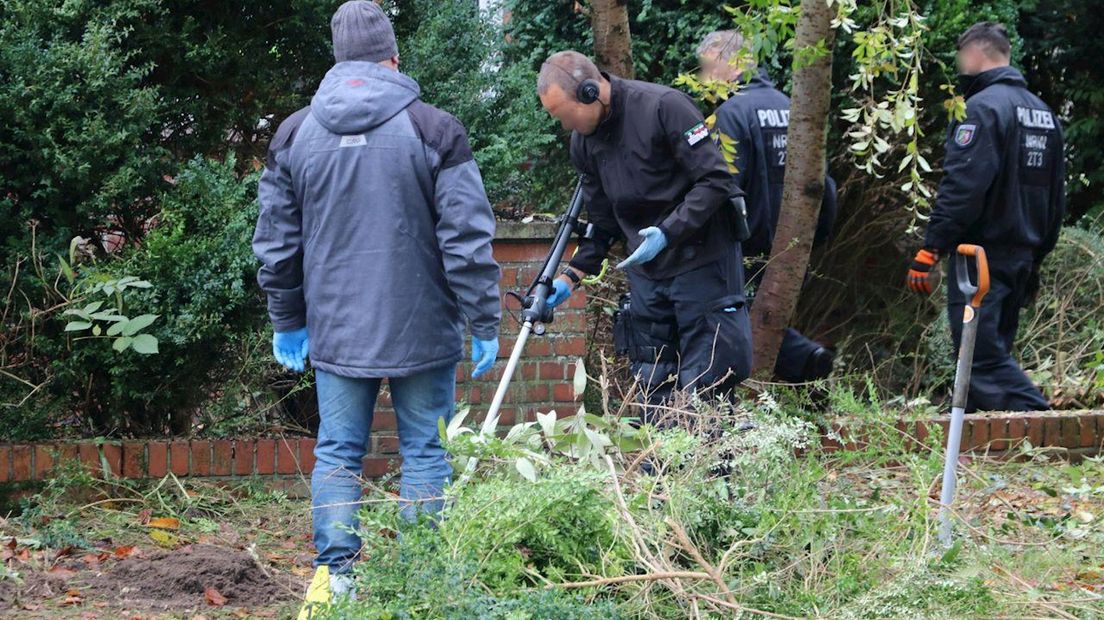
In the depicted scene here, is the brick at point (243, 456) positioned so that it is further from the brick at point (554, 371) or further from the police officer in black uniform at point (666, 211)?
the police officer in black uniform at point (666, 211)

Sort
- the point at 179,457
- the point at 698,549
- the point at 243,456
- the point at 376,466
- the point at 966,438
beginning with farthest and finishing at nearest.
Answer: the point at 966,438 → the point at 376,466 → the point at 243,456 → the point at 179,457 → the point at 698,549

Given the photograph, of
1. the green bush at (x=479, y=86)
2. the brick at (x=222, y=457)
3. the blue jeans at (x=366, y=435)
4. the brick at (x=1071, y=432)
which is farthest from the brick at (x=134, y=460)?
the brick at (x=1071, y=432)

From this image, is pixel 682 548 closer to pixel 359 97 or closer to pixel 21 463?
pixel 359 97

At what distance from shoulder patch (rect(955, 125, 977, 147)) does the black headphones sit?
7.43 ft

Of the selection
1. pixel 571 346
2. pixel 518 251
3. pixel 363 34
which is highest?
pixel 363 34

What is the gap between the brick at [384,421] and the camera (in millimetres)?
5629

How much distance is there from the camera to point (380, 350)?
4184mm

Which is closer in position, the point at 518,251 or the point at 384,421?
the point at 384,421

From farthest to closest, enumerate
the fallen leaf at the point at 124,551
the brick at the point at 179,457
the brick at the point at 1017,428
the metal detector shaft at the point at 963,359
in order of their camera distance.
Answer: the brick at the point at 1017,428
the brick at the point at 179,457
the fallen leaf at the point at 124,551
the metal detector shaft at the point at 963,359

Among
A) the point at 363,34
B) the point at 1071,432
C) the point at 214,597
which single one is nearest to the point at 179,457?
the point at 214,597

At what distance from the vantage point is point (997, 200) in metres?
6.31

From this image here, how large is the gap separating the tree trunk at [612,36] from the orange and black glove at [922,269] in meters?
1.73

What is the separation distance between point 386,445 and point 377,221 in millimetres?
1725

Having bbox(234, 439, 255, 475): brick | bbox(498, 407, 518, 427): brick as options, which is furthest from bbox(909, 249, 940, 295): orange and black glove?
bbox(234, 439, 255, 475): brick
